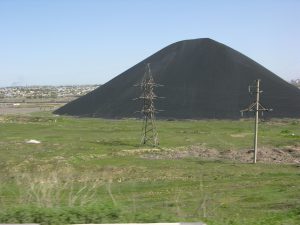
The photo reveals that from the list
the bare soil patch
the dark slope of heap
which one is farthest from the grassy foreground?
the dark slope of heap

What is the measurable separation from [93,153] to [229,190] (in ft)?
59.0

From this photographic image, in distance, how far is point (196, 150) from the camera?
39.3 m

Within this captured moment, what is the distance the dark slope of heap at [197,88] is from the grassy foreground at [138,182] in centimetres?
2882

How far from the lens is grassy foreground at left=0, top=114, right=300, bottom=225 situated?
811 centimetres

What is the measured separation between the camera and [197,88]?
9000 cm

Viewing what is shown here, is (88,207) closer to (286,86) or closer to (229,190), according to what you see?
(229,190)

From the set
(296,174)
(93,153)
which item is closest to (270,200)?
(296,174)

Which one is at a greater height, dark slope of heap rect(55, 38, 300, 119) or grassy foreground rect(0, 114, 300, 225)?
dark slope of heap rect(55, 38, 300, 119)

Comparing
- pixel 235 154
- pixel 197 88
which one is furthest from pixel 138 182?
pixel 197 88

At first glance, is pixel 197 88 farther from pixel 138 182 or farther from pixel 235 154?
pixel 138 182

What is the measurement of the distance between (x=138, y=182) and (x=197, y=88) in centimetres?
6751

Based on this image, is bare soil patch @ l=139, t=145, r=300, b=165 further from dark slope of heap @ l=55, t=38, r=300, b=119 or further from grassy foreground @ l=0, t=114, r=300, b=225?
dark slope of heap @ l=55, t=38, r=300, b=119

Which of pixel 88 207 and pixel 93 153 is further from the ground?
pixel 88 207

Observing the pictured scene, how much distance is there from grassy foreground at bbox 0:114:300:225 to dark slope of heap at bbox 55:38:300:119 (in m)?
28.8
